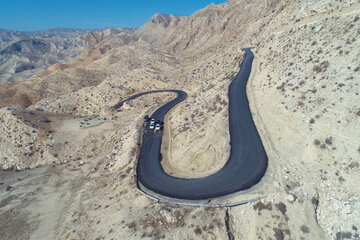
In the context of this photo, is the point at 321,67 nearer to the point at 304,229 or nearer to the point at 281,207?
the point at 281,207

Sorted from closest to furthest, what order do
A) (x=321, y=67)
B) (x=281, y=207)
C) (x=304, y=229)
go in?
(x=304, y=229) → (x=281, y=207) → (x=321, y=67)

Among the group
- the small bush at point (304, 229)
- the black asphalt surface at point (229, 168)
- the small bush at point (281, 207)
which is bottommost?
the small bush at point (304, 229)

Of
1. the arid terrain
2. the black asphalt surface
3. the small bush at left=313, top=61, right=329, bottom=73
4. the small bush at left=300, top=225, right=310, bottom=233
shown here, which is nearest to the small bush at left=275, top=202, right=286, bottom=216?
the arid terrain

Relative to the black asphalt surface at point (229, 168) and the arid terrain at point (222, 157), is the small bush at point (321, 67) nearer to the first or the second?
the arid terrain at point (222, 157)

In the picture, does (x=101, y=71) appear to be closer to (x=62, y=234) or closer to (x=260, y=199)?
(x=62, y=234)

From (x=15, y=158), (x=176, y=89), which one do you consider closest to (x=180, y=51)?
(x=176, y=89)

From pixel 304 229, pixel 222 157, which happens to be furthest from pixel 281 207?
pixel 222 157

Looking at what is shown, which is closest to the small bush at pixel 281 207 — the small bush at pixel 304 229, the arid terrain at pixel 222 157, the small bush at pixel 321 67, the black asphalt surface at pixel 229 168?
the arid terrain at pixel 222 157
